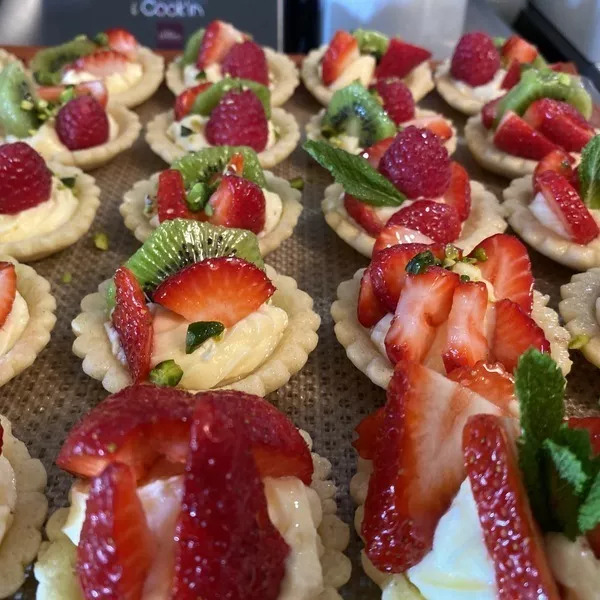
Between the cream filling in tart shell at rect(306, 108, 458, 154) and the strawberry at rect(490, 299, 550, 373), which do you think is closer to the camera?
the strawberry at rect(490, 299, 550, 373)

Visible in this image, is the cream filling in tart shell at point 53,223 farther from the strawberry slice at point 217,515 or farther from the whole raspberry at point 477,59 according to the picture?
the whole raspberry at point 477,59

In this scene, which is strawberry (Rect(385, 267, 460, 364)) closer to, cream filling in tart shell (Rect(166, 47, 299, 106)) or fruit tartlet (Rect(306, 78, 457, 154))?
fruit tartlet (Rect(306, 78, 457, 154))

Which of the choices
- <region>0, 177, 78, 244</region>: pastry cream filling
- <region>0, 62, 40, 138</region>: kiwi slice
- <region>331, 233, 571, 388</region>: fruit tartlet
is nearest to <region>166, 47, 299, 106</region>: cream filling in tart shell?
<region>0, 62, 40, 138</region>: kiwi slice

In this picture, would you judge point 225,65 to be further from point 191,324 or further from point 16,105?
point 191,324

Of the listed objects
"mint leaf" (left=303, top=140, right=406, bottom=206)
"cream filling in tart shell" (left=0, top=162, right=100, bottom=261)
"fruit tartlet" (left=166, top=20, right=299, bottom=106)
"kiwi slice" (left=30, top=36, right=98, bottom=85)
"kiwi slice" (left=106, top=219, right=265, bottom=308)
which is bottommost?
"kiwi slice" (left=30, top=36, right=98, bottom=85)

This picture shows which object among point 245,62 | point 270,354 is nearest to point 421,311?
point 270,354

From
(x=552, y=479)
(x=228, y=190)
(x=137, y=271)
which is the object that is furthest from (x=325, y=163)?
(x=552, y=479)

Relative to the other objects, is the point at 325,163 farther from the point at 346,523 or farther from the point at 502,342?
the point at 346,523
